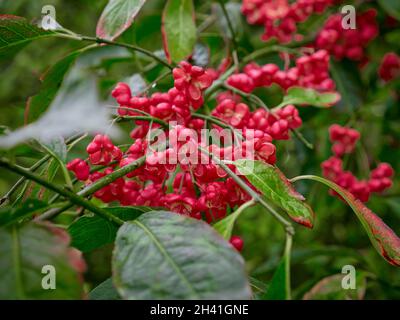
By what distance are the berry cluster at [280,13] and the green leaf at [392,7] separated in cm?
15

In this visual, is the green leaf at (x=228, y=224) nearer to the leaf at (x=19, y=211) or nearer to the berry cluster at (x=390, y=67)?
the leaf at (x=19, y=211)

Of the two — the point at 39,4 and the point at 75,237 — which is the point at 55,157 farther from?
the point at 39,4

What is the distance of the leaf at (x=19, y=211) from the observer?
63 centimetres

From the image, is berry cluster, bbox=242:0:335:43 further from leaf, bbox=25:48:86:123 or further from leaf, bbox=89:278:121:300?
leaf, bbox=89:278:121:300

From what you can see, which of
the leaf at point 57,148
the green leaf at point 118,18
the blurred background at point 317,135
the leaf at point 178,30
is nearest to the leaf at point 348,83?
the blurred background at point 317,135

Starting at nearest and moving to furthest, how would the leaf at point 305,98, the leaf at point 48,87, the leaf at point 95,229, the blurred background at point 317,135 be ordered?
the leaf at point 95,229 → the leaf at point 48,87 → the leaf at point 305,98 → the blurred background at point 317,135

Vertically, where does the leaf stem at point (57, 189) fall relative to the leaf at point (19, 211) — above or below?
above

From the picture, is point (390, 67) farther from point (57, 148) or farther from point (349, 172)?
point (57, 148)

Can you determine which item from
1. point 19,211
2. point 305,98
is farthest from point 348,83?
point 19,211

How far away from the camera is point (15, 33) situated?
2.92 feet

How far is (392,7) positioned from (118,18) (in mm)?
894

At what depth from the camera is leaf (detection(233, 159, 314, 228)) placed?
713mm

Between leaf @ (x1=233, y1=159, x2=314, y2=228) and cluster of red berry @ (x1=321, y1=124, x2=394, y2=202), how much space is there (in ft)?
2.55
